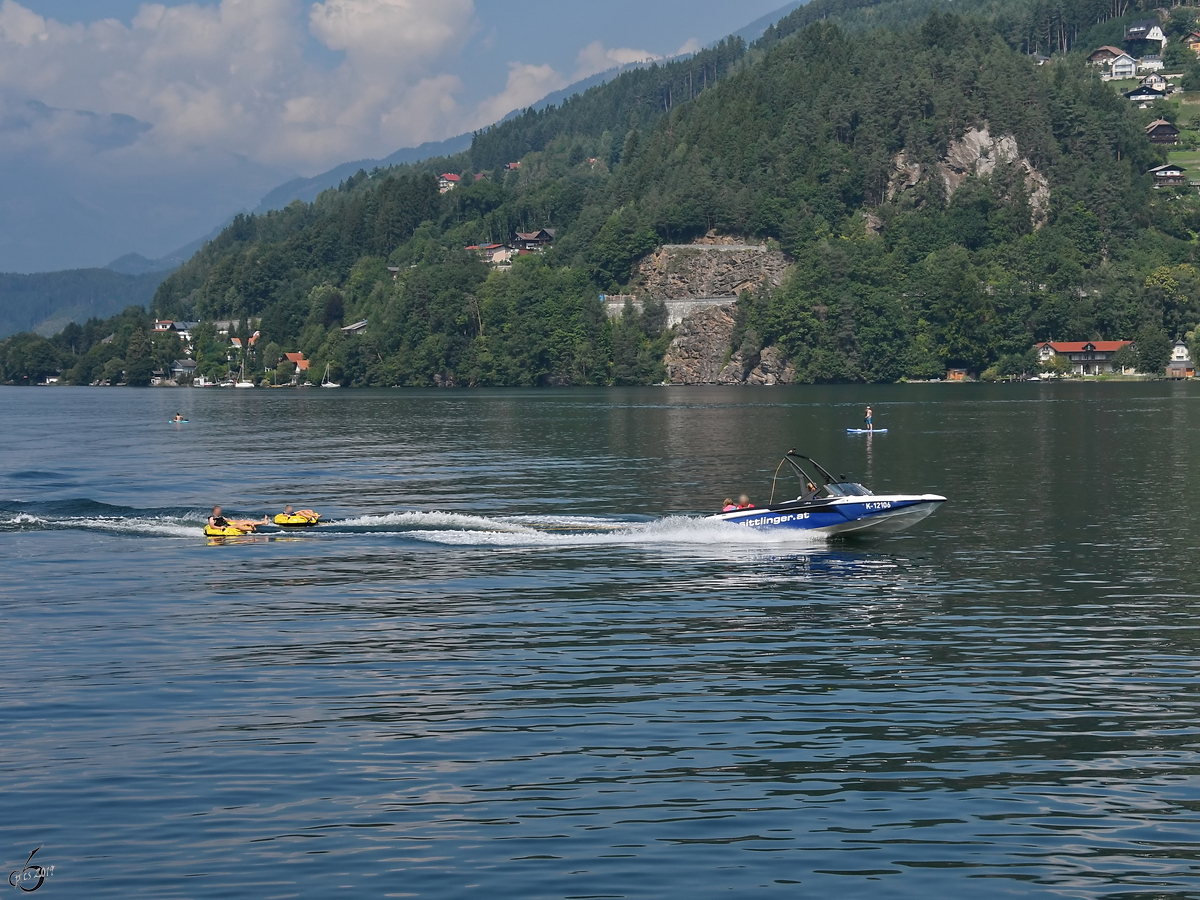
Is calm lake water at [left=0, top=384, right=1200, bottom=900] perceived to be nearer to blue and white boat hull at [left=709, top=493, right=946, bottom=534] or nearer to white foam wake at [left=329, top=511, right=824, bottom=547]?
white foam wake at [left=329, top=511, right=824, bottom=547]

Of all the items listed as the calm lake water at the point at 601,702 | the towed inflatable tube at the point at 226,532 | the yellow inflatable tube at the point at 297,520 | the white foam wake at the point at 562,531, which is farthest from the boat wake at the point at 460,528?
the towed inflatable tube at the point at 226,532

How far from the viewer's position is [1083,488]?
7094cm

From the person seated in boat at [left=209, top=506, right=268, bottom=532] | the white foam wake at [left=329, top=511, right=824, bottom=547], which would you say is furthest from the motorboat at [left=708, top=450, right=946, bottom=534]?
the person seated in boat at [left=209, top=506, right=268, bottom=532]

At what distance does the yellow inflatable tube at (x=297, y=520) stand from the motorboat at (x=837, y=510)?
19281mm

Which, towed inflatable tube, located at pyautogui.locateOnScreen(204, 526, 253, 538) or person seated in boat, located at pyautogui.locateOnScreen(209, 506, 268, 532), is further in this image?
person seated in boat, located at pyautogui.locateOnScreen(209, 506, 268, 532)

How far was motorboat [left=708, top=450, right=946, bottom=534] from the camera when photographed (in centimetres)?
5188

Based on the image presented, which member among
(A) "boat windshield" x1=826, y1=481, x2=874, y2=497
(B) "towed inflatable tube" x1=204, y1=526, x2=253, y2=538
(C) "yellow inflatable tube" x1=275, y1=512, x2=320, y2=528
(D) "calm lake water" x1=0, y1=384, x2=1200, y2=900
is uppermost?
(A) "boat windshield" x1=826, y1=481, x2=874, y2=497

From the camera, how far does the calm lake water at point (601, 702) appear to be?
20031 millimetres

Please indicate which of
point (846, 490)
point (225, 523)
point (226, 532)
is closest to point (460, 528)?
point (226, 532)

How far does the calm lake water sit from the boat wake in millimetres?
230

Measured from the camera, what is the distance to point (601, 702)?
28531 mm

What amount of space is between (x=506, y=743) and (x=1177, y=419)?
115726mm

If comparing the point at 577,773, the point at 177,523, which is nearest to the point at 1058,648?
the point at 577,773

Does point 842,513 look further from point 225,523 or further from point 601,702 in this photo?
point 225,523
